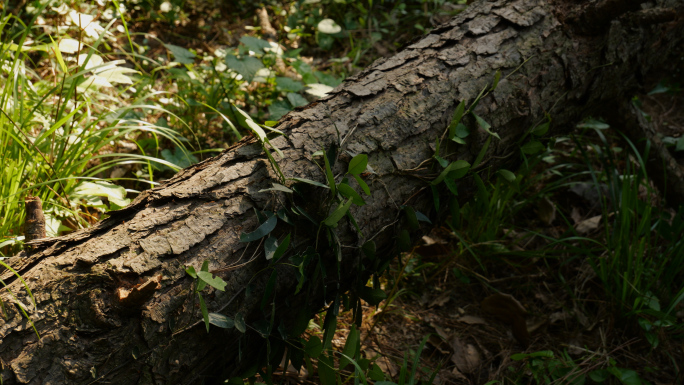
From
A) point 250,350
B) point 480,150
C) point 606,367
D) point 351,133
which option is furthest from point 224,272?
point 606,367

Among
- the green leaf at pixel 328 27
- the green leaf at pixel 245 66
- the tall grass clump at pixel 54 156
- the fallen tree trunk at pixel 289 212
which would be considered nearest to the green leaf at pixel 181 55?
the green leaf at pixel 245 66

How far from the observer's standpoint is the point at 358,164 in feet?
4.07

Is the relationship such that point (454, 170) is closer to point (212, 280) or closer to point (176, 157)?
point (212, 280)

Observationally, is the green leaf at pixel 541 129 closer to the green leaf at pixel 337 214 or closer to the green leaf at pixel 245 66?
the green leaf at pixel 337 214

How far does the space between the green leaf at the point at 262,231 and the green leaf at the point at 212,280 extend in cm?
11

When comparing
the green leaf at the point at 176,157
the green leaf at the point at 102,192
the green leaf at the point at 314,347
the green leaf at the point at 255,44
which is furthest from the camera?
the green leaf at the point at 255,44

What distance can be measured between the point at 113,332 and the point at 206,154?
4.62 feet

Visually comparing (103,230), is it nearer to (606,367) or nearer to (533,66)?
(533,66)

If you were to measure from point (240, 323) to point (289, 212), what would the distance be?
300mm

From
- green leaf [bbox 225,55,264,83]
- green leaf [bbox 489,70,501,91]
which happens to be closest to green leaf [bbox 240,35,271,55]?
green leaf [bbox 225,55,264,83]

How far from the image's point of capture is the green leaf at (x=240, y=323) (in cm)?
108

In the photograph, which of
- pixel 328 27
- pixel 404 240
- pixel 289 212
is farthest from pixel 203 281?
pixel 328 27

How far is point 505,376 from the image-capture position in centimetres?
169

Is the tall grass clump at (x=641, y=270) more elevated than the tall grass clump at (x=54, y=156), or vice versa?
the tall grass clump at (x=54, y=156)
